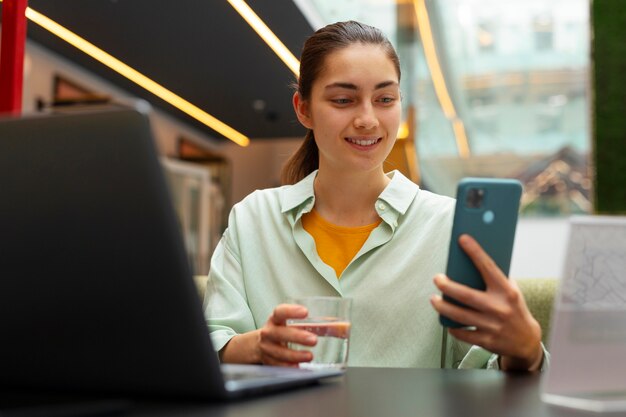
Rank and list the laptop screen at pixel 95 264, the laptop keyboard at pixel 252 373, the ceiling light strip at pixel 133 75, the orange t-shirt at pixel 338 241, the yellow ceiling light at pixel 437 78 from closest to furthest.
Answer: the laptop screen at pixel 95 264 < the laptop keyboard at pixel 252 373 < the orange t-shirt at pixel 338 241 < the ceiling light strip at pixel 133 75 < the yellow ceiling light at pixel 437 78

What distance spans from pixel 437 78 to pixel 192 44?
242 cm

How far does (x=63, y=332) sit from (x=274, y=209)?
0.94 meters

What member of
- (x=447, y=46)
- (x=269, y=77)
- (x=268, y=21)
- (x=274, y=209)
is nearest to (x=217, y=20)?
(x=268, y=21)

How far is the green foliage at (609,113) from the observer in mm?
1331

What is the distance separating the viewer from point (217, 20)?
17.0ft

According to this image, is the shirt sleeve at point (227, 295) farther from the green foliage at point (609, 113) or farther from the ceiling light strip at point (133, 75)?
the ceiling light strip at point (133, 75)

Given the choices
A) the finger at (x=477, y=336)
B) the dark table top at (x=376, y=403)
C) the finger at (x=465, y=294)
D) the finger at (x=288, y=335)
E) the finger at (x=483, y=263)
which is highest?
the finger at (x=483, y=263)

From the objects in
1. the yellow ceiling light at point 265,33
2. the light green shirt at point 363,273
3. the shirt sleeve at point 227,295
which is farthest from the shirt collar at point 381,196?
the yellow ceiling light at point 265,33

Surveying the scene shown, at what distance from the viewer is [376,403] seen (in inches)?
27.1

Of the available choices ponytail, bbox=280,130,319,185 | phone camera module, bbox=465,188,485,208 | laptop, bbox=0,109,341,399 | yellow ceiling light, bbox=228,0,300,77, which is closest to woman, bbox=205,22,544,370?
ponytail, bbox=280,130,319,185

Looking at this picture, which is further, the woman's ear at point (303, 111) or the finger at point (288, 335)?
the woman's ear at point (303, 111)

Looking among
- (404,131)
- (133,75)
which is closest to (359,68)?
(404,131)

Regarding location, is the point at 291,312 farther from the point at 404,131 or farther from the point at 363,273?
the point at 404,131

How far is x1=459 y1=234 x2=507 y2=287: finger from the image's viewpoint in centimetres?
83
